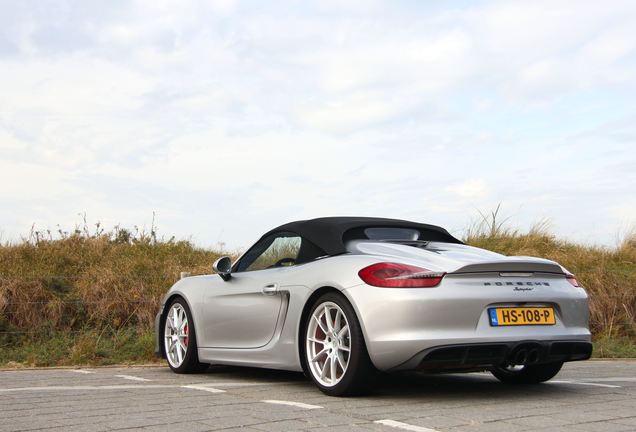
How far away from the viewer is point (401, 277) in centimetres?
507

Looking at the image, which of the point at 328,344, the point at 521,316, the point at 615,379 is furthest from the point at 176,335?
the point at 615,379

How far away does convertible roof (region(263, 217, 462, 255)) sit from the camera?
5879mm

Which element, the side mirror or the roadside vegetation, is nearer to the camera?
the side mirror

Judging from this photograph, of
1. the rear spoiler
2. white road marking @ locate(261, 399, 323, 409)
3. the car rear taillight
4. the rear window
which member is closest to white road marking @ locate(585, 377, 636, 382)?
the rear spoiler

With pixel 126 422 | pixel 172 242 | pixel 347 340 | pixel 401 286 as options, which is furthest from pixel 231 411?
pixel 172 242

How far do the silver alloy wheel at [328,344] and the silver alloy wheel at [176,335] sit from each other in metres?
2.06

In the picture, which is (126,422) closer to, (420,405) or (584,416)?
(420,405)

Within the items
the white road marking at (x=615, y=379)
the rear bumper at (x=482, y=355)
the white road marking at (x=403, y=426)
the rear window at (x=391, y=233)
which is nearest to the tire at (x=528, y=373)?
the white road marking at (x=615, y=379)

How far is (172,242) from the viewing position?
55.4 feet

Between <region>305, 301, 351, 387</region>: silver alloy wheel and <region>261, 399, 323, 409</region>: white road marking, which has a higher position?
<region>305, 301, 351, 387</region>: silver alloy wheel

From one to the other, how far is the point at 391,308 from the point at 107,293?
805 cm

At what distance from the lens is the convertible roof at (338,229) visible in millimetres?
5879

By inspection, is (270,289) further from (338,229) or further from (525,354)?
(525,354)

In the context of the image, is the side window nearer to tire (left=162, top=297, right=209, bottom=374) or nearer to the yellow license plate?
tire (left=162, top=297, right=209, bottom=374)
